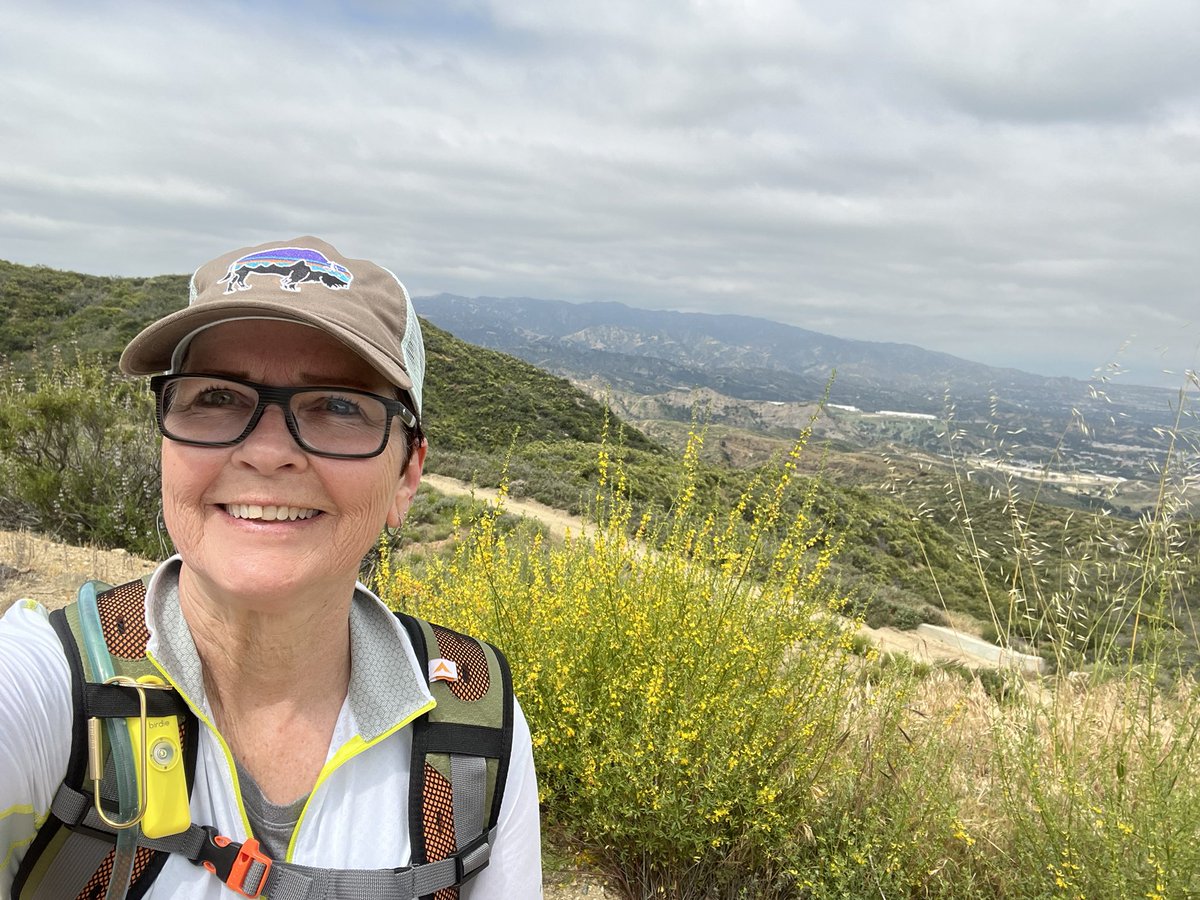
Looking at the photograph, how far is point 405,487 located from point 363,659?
320 millimetres

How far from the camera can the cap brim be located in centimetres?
105

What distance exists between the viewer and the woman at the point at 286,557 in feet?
3.62

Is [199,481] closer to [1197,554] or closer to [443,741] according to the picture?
[443,741]

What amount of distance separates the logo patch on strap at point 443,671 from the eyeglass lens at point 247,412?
1.35 ft

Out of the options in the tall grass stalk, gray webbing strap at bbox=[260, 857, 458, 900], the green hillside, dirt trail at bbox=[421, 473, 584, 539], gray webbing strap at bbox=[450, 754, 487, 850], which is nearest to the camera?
gray webbing strap at bbox=[260, 857, 458, 900]

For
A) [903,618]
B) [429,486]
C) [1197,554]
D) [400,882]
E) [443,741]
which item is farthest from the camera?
[429,486]

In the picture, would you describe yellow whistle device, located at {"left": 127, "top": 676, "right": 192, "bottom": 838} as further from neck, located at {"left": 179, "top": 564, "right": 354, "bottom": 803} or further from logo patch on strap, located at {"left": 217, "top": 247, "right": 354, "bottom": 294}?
logo patch on strap, located at {"left": 217, "top": 247, "right": 354, "bottom": 294}

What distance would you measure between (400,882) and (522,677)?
6.28 feet

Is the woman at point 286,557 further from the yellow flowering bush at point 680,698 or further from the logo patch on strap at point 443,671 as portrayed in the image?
the yellow flowering bush at point 680,698

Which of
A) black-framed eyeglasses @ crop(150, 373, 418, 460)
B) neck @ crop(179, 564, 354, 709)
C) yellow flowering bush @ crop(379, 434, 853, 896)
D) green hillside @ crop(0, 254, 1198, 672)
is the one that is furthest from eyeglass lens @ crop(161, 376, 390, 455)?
yellow flowering bush @ crop(379, 434, 853, 896)

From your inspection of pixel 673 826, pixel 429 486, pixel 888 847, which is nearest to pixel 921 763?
pixel 888 847

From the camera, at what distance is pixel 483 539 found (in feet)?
11.0

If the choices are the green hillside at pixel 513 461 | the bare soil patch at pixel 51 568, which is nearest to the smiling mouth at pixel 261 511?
the green hillside at pixel 513 461

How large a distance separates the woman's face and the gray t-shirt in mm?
288
